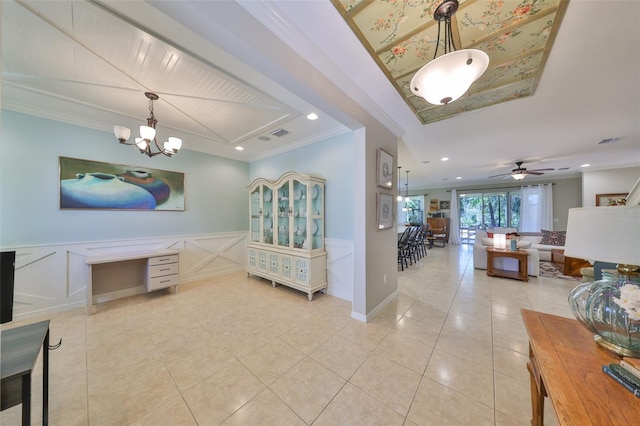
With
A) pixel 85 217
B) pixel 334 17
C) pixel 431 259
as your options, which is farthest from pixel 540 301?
pixel 85 217

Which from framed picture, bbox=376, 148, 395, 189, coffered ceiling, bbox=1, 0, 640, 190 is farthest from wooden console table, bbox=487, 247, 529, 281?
framed picture, bbox=376, 148, 395, 189

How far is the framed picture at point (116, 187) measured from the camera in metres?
2.99

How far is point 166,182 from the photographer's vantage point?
3.82 m

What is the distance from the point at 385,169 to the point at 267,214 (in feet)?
7.66

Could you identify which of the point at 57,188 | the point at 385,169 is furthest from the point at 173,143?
the point at 385,169

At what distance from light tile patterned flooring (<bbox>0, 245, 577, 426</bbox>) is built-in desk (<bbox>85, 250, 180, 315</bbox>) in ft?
0.76

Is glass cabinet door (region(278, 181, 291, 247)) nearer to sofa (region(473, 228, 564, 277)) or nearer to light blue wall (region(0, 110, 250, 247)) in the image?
light blue wall (region(0, 110, 250, 247))

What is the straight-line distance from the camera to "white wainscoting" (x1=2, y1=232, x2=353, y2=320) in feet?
9.01

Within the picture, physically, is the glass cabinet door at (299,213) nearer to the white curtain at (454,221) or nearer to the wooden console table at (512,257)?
the wooden console table at (512,257)

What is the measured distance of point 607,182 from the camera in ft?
19.3

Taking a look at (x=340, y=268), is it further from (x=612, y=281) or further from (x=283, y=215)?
(x=612, y=281)

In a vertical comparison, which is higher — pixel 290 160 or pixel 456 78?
pixel 290 160

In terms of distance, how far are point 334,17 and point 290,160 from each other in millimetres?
2750

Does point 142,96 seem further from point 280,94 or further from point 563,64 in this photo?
point 563,64
